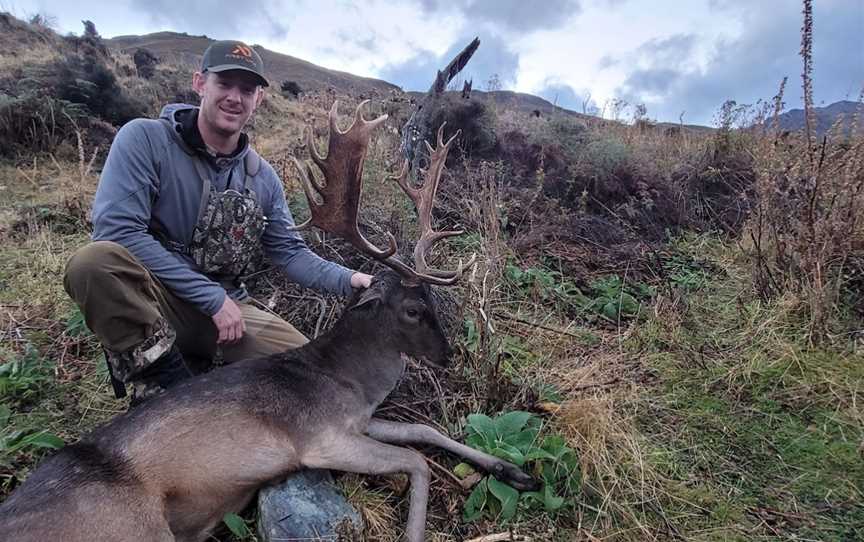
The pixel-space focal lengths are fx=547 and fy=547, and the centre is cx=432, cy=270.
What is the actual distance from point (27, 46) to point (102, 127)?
1058 centimetres

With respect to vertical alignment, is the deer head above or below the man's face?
below

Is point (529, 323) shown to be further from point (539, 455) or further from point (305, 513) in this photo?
point (305, 513)

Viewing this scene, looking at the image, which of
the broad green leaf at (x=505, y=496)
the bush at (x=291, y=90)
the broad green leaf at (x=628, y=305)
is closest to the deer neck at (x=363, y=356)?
the broad green leaf at (x=505, y=496)

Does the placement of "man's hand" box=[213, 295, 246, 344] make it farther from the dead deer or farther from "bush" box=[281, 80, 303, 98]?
"bush" box=[281, 80, 303, 98]

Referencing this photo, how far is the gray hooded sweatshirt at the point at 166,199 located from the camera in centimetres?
A: 332

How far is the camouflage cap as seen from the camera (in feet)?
12.1

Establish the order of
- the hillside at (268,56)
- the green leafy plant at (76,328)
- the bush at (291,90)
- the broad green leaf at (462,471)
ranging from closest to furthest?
the broad green leaf at (462,471) < the green leafy plant at (76,328) < the bush at (291,90) < the hillside at (268,56)

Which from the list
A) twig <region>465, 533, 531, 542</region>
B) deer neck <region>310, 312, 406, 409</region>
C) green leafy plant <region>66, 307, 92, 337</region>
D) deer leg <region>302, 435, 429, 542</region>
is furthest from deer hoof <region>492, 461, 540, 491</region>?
green leafy plant <region>66, 307, 92, 337</region>

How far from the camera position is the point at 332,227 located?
3.58 meters

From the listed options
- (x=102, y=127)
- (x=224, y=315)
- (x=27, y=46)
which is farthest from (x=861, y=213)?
(x=27, y=46)

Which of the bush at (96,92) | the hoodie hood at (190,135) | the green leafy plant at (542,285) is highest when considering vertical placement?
the bush at (96,92)

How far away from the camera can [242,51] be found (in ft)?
12.4

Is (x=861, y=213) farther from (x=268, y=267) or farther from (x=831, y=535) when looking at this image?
(x=268, y=267)

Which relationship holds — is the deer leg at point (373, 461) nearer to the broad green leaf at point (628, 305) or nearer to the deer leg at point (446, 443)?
the deer leg at point (446, 443)
